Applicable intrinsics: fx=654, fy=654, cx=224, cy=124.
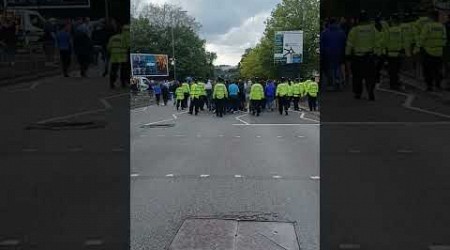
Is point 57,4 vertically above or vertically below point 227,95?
above

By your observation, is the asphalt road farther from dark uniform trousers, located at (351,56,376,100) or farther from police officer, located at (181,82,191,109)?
police officer, located at (181,82,191,109)

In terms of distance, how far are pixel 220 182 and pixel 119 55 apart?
13.0 feet

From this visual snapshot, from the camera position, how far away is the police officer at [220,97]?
744 inches

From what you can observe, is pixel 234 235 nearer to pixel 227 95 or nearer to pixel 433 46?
pixel 433 46

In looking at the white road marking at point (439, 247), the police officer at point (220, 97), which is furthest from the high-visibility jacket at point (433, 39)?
the police officer at point (220, 97)

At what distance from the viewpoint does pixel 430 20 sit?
257 cm

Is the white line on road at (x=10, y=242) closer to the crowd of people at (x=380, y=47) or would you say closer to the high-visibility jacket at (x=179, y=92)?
the crowd of people at (x=380, y=47)

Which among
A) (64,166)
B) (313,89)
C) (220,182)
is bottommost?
(220,182)

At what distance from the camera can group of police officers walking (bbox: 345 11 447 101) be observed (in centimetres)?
257

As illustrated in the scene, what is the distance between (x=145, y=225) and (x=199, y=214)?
1.78 ft

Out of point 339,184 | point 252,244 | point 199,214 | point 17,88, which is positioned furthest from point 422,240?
point 17,88

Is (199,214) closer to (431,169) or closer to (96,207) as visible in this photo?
(96,207)

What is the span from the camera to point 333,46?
2.64 m

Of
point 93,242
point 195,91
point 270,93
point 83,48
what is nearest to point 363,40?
point 83,48
